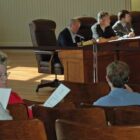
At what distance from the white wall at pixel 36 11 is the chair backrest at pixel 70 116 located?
372 inches

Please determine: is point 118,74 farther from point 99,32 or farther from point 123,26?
point 123,26

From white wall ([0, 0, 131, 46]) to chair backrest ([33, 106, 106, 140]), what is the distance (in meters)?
9.46

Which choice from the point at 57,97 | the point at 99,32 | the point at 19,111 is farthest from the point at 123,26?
the point at 19,111

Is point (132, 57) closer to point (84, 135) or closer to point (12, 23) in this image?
point (84, 135)

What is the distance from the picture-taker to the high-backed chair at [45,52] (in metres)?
7.43

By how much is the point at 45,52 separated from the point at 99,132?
5.70 m

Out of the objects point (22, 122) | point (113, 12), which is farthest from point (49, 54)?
point (22, 122)

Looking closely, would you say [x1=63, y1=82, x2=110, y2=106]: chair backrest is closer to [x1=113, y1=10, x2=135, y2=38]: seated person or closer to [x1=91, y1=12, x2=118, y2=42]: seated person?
[x1=91, y1=12, x2=118, y2=42]: seated person

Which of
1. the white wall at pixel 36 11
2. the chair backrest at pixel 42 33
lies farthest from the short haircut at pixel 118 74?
the white wall at pixel 36 11

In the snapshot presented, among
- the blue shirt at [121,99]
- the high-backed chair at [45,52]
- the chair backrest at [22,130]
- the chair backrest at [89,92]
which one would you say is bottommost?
the high-backed chair at [45,52]

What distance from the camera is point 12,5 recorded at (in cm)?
1305

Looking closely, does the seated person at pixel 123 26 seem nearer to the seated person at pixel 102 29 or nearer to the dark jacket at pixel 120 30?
the dark jacket at pixel 120 30

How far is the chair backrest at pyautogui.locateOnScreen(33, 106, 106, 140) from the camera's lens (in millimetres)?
2336

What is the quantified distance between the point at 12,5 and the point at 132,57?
21.8ft
